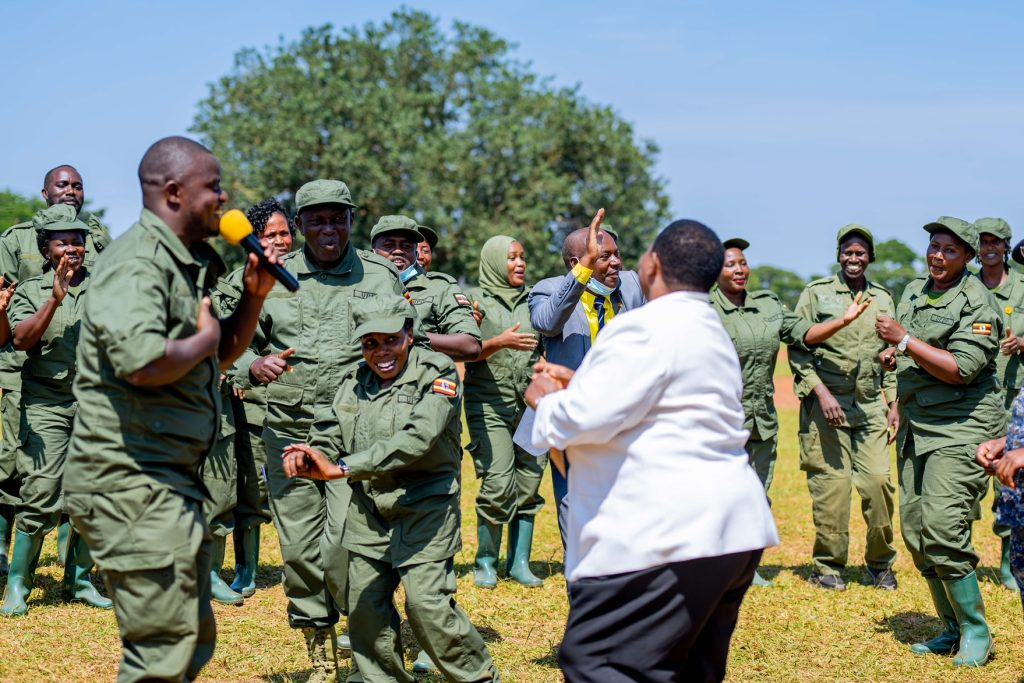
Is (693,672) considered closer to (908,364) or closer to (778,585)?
(908,364)

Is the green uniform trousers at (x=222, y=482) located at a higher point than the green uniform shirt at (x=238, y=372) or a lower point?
lower

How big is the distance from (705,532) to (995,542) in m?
8.14

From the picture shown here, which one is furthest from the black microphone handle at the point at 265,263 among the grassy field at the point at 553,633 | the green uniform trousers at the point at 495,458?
the green uniform trousers at the point at 495,458

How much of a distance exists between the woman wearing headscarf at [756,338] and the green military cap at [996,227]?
1295 mm

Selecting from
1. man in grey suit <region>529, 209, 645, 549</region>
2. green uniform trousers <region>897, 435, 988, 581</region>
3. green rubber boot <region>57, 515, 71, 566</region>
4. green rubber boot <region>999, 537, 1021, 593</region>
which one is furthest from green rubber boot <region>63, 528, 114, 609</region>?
green rubber boot <region>999, 537, 1021, 593</region>

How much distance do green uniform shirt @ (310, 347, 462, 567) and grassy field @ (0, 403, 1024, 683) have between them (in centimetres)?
134

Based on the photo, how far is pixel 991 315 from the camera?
6918 mm

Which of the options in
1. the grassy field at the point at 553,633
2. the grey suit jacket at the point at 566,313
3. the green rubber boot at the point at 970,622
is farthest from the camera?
the green rubber boot at the point at 970,622

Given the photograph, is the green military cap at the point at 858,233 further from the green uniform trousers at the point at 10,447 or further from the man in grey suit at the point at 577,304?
the green uniform trousers at the point at 10,447

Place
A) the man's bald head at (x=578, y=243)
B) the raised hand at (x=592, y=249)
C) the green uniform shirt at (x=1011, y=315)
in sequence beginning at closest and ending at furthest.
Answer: the raised hand at (x=592, y=249), the man's bald head at (x=578, y=243), the green uniform shirt at (x=1011, y=315)

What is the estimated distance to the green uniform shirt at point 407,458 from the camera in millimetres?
5605

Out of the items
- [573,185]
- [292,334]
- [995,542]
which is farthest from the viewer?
[573,185]

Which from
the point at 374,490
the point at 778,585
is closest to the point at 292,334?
the point at 374,490

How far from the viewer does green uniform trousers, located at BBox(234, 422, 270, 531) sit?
334 inches
